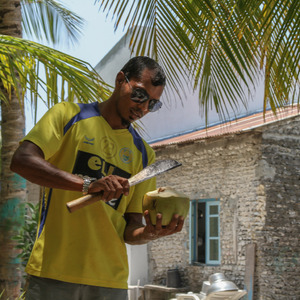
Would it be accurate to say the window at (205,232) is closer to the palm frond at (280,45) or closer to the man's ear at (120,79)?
the palm frond at (280,45)

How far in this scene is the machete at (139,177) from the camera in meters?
1.99

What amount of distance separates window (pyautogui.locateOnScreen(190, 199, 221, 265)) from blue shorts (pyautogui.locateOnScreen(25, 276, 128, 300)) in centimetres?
1064

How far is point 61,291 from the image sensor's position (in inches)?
85.3

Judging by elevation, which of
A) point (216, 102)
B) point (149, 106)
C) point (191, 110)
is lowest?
point (149, 106)

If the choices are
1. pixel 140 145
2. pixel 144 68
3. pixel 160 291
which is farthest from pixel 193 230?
pixel 144 68

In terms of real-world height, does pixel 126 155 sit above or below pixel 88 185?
above

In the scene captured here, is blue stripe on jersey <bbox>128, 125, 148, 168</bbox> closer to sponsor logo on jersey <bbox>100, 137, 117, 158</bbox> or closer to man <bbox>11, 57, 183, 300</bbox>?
man <bbox>11, 57, 183, 300</bbox>

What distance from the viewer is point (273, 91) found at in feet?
16.0

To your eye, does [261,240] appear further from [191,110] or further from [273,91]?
[273,91]

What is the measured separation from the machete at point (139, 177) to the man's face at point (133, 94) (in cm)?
29

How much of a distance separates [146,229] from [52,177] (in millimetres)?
420

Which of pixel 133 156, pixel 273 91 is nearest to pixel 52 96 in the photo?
pixel 273 91

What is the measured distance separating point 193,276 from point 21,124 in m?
7.87

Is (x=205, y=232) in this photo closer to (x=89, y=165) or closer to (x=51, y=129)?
(x=89, y=165)
